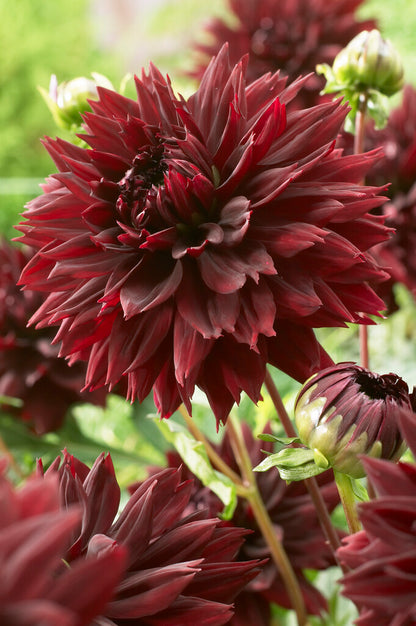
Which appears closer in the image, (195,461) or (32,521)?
(32,521)

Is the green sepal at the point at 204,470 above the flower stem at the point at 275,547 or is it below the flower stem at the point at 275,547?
above

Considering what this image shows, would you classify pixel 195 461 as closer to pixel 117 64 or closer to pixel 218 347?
pixel 218 347

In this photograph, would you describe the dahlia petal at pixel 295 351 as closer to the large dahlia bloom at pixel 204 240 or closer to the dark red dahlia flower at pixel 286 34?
the large dahlia bloom at pixel 204 240

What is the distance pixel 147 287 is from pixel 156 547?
0.09 m

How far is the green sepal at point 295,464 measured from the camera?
23 cm

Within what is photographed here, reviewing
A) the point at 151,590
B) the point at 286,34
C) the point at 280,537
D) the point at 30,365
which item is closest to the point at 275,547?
the point at 280,537

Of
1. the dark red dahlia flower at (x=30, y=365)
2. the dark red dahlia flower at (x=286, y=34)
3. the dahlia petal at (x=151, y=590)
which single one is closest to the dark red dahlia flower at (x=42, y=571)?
the dahlia petal at (x=151, y=590)

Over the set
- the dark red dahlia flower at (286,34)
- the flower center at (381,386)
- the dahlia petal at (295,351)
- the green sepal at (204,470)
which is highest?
the dark red dahlia flower at (286,34)

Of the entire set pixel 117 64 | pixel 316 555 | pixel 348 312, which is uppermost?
pixel 117 64

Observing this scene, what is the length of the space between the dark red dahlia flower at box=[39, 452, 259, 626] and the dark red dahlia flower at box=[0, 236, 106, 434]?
24cm

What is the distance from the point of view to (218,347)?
25cm

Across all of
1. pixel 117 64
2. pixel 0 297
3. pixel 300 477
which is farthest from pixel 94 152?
pixel 117 64

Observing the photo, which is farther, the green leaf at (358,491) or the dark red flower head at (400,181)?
the dark red flower head at (400,181)

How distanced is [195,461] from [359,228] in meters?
0.13
